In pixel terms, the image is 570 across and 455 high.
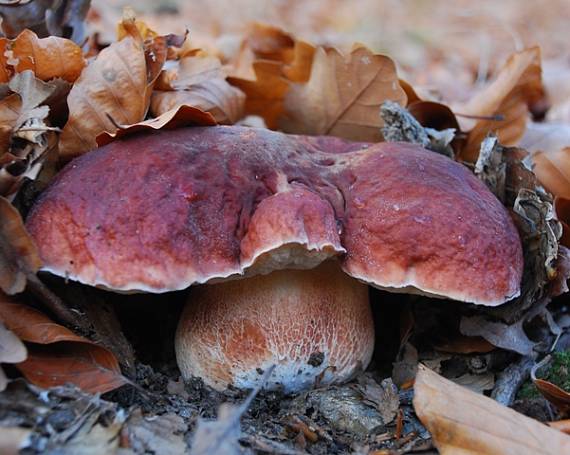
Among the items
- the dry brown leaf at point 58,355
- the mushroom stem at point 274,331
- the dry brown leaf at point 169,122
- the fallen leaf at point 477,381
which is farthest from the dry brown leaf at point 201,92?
the fallen leaf at point 477,381

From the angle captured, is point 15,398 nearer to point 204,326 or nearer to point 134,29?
point 204,326

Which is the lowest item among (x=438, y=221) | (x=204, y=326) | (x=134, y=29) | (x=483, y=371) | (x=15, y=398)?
(x=483, y=371)

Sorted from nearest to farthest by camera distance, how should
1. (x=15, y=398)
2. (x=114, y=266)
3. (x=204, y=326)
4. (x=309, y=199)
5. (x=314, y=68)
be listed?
1. (x=15, y=398)
2. (x=114, y=266)
3. (x=309, y=199)
4. (x=204, y=326)
5. (x=314, y=68)

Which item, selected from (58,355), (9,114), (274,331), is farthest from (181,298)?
(9,114)

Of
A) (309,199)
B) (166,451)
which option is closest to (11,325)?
(166,451)

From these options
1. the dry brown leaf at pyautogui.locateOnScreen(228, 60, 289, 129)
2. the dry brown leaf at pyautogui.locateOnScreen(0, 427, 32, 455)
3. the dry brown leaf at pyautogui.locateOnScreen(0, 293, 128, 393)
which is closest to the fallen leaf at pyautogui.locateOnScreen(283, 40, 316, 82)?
the dry brown leaf at pyautogui.locateOnScreen(228, 60, 289, 129)

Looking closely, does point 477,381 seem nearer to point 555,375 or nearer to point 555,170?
point 555,375

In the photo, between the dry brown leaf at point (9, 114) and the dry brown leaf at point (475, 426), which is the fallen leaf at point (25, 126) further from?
the dry brown leaf at point (475, 426)
